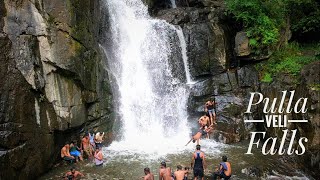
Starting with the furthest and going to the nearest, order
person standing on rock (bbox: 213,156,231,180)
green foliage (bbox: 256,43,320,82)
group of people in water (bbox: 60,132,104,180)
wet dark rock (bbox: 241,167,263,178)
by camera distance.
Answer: green foliage (bbox: 256,43,320,82), group of people in water (bbox: 60,132,104,180), wet dark rock (bbox: 241,167,263,178), person standing on rock (bbox: 213,156,231,180)

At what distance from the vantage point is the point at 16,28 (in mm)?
10555

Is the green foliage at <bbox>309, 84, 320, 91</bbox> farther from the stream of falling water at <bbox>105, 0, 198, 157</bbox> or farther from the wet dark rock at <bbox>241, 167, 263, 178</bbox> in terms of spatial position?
the stream of falling water at <bbox>105, 0, 198, 157</bbox>

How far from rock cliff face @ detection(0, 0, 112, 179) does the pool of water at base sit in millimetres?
1404

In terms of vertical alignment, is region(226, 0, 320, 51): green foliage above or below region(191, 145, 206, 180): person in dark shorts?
above

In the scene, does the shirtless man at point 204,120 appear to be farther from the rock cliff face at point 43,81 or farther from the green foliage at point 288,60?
the rock cliff face at point 43,81

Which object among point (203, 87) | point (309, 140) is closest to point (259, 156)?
point (309, 140)

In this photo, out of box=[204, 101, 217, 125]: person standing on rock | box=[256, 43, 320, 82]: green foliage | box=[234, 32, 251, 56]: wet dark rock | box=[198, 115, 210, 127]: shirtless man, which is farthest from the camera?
box=[234, 32, 251, 56]: wet dark rock

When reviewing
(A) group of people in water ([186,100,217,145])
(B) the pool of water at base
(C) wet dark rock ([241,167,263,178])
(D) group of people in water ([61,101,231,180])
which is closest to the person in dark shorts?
(D) group of people in water ([61,101,231,180])

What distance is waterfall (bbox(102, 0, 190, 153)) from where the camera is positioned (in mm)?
15924

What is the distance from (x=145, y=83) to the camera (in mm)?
17500

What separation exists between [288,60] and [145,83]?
7.83 meters

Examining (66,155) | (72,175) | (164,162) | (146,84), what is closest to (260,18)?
(146,84)

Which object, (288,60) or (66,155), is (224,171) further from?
(288,60)

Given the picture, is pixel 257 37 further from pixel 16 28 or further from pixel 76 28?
pixel 16 28
